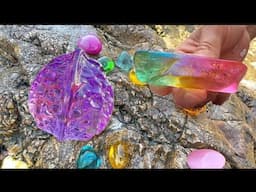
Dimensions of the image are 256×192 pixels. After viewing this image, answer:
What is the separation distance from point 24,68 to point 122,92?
320 mm

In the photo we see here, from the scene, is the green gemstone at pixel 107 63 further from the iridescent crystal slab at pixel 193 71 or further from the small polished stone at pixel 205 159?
the small polished stone at pixel 205 159

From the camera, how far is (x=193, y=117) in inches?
53.4

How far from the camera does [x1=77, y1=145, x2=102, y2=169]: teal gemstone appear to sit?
1.22 m

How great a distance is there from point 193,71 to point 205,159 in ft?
0.82

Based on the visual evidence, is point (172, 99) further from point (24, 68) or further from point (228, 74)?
point (24, 68)

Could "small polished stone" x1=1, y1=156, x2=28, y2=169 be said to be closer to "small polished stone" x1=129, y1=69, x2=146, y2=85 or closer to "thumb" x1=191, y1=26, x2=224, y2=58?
"small polished stone" x1=129, y1=69, x2=146, y2=85

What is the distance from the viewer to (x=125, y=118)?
1331 mm

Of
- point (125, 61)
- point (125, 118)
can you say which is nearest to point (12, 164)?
point (125, 118)

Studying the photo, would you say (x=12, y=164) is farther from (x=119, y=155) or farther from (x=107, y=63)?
(x=107, y=63)

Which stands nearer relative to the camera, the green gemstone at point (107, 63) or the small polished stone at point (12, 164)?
the small polished stone at point (12, 164)

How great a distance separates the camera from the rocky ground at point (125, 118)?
4.13 feet

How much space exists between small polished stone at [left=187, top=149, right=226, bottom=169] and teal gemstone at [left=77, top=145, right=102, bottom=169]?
0.84 feet

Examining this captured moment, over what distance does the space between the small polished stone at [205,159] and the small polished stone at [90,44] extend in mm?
436

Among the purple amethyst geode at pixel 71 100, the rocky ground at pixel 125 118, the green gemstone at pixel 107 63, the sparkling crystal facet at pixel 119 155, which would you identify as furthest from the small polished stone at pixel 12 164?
the green gemstone at pixel 107 63
